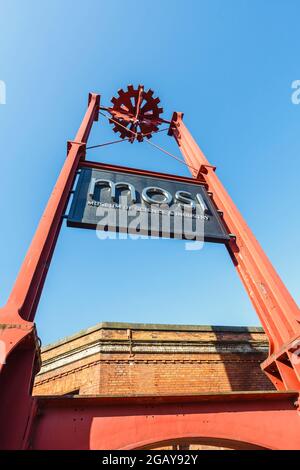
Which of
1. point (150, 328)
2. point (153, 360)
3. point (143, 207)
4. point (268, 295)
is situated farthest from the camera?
point (150, 328)

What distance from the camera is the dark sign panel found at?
4289 mm

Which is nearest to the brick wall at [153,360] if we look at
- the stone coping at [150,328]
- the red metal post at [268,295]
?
the stone coping at [150,328]

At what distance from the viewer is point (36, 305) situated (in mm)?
2904

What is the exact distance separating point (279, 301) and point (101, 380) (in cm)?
575

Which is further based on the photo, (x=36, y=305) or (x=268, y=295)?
(x=268, y=295)

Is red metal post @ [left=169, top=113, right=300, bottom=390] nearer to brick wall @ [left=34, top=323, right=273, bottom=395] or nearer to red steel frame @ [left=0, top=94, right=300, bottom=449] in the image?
red steel frame @ [left=0, top=94, right=300, bottom=449]

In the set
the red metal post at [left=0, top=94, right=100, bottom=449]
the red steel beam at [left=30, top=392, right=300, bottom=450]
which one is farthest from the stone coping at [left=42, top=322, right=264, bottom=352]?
the red steel beam at [left=30, top=392, right=300, bottom=450]

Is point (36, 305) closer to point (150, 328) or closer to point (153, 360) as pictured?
point (153, 360)

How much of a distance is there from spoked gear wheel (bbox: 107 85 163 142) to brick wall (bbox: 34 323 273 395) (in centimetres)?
596

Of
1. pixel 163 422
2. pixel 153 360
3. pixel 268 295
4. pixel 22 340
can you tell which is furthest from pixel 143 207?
pixel 153 360

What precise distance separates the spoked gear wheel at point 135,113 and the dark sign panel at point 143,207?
12.9 ft

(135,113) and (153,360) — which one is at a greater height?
(135,113)

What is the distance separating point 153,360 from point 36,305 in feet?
20.3
